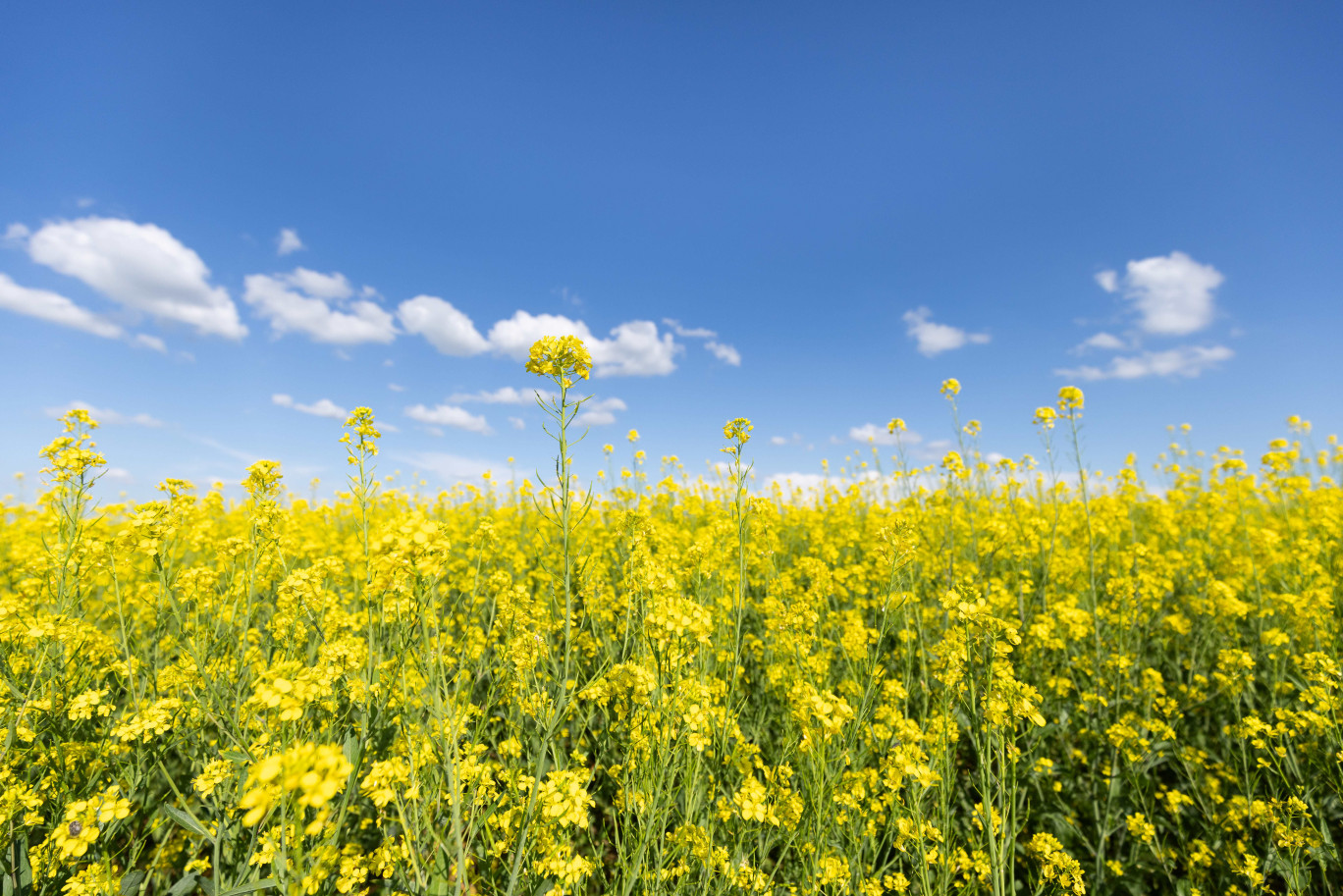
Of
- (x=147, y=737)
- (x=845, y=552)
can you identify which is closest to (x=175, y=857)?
(x=147, y=737)

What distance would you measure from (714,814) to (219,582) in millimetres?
3303

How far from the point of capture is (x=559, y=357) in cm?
199

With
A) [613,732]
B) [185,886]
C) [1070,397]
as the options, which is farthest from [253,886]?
[1070,397]

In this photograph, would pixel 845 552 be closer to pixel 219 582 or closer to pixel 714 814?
pixel 714 814

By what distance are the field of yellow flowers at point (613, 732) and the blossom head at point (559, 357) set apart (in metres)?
0.01

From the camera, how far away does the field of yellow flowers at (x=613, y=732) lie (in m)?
1.85

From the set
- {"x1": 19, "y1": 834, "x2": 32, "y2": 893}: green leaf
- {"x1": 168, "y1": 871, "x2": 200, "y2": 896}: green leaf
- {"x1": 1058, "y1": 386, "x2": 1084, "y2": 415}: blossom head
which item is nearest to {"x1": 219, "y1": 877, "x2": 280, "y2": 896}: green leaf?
{"x1": 168, "y1": 871, "x2": 200, "y2": 896}: green leaf

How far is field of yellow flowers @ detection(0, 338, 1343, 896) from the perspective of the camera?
1.85m

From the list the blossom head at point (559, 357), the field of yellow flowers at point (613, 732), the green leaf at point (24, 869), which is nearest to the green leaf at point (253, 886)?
the field of yellow flowers at point (613, 732)

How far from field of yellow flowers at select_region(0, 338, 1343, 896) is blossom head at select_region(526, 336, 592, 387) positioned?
11 mm

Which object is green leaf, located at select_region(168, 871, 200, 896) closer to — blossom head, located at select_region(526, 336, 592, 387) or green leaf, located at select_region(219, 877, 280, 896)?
green leaf, located at select_region(219, 877, 280, 896)

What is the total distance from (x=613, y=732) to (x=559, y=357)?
188cm

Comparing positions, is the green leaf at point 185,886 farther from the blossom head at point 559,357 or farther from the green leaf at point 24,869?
the blossom head at point 559,357

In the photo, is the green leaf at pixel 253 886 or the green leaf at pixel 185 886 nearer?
the green leaf at pixel 253 886
